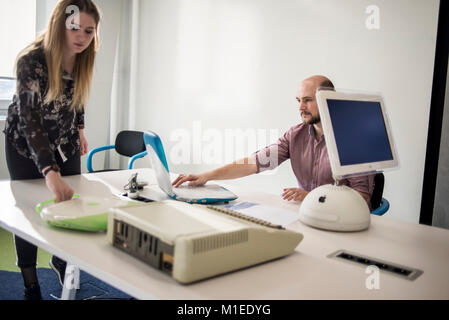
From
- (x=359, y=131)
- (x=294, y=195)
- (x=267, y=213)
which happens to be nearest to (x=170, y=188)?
(x=267, y=213)

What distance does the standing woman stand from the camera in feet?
5.06

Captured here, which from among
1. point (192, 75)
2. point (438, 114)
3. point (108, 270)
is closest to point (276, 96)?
point (192, 75)

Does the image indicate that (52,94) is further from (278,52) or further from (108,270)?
(278,52)

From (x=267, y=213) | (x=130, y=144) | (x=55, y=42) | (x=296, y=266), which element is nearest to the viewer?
(x=296, y=266)

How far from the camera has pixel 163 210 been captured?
1100 mm

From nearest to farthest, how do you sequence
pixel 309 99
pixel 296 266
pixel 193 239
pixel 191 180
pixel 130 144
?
pixel 193 239 < pixel 296 266 < pixel 191 180 < pixel 309 99 < pixel 130 144

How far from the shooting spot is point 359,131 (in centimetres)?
141

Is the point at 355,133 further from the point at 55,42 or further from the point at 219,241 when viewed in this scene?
the point at 55,42

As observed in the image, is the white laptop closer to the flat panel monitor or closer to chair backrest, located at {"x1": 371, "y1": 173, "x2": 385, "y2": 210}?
the flat panel monitor

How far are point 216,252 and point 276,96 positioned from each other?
256 cm

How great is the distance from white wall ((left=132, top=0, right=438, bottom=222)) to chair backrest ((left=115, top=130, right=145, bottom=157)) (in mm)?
611

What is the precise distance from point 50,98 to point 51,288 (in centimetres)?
123

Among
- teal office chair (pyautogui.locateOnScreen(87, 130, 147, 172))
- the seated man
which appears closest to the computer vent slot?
the seated man

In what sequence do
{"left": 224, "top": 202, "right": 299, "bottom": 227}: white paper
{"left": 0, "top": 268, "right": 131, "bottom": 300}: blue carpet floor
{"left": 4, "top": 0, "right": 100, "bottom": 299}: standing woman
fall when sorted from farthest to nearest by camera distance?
1. {"left": 0, "top": 268, "right": 131, "bottom": 300}: blue carpet floor
2. {"left": 4, "top": 0, "right": 100, "bottom": 299}: standing woman
3. {"left": 224, "top": 202, "right": 299, "bottom": 227}: white paper
